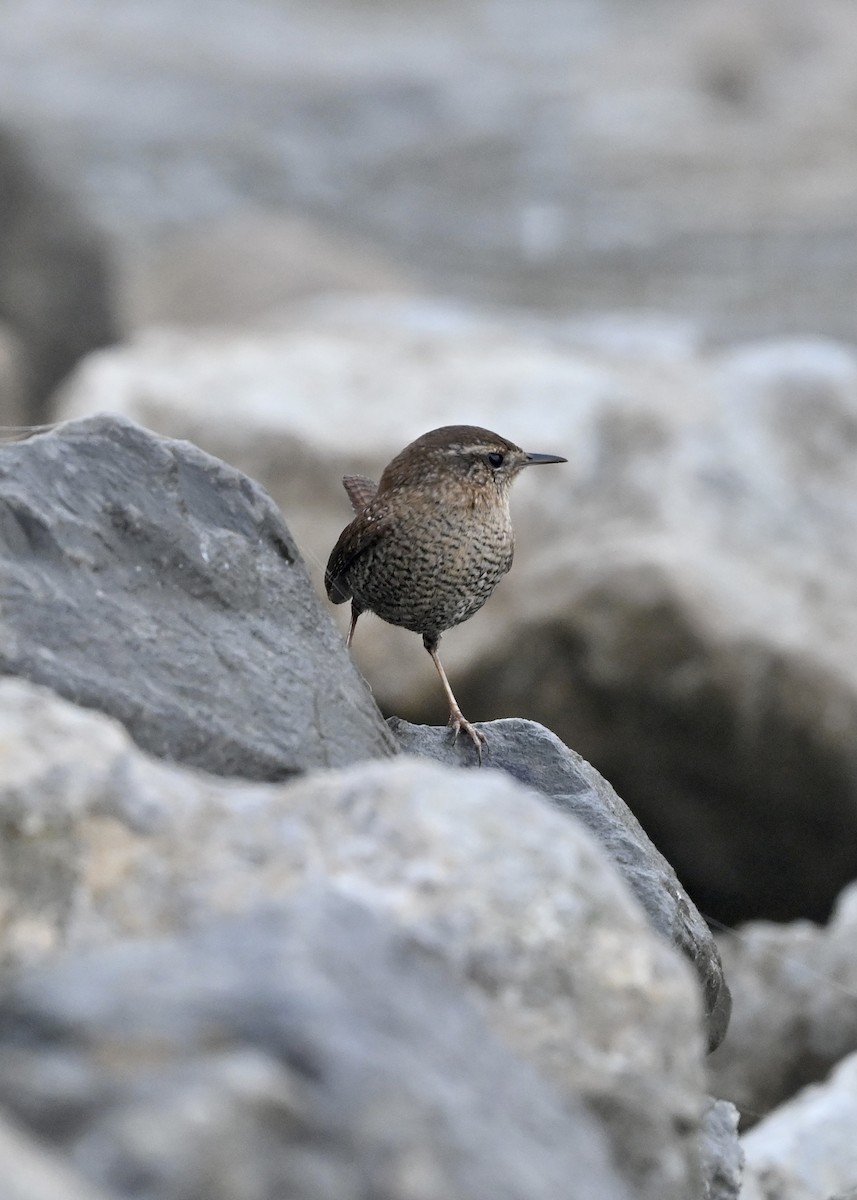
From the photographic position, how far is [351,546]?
16.1 feet

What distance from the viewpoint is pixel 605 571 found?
306 inches

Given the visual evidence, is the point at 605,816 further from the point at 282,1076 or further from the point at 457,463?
the point at 282,1076

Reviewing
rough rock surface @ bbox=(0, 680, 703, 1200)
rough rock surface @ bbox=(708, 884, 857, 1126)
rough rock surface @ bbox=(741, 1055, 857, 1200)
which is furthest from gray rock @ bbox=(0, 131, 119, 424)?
rough rock surface @ bbox=(0, 680, 703, 1200)

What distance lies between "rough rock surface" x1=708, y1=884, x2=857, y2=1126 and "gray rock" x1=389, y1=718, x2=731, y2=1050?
1.75m

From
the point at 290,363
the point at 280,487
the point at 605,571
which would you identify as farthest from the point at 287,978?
the point at 290,363

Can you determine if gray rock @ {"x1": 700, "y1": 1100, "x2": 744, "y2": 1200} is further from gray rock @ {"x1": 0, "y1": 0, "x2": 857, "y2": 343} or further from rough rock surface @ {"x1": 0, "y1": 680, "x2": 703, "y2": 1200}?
gray rock @ {"x1": 0, "y1": 0, "x2": 857, "y2": 343}

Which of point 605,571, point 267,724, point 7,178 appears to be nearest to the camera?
point 267,724

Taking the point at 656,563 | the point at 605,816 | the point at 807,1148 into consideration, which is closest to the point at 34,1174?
the point at 605,816

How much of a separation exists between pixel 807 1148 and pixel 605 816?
157cm

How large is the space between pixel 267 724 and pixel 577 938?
101cm

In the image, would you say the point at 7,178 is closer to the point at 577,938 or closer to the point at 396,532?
the point at 396,532

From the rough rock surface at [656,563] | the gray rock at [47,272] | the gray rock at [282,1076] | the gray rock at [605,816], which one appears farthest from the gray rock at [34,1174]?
the gray rock at [47,272]

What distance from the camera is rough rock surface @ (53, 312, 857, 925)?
771 cm

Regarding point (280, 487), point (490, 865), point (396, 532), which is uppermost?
point (490, 865)
